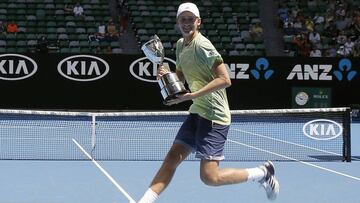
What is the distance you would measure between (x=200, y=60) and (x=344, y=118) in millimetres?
6205

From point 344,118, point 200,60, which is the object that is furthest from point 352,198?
point 344,118

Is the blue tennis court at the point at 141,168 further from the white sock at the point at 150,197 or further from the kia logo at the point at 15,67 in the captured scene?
the kia logo at the point at 15,67

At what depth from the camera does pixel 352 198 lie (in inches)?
284

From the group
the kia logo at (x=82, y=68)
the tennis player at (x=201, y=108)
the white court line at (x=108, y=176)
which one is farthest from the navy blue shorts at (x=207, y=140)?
the kia logo at (x=82, y=68)

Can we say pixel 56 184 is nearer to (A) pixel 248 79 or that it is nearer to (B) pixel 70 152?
(B) pixel 70 152

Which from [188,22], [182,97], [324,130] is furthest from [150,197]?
[324,130]

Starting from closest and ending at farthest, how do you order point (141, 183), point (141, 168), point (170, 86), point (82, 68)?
point (170, 86), point (141, 183), point (141, 168), point (82, 68)

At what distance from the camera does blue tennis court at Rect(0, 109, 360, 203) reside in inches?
282

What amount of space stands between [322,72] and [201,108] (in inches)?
562

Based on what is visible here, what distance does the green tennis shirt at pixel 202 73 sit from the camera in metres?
5.14

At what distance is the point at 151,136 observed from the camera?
545 inches

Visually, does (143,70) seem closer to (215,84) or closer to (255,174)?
(255,174)

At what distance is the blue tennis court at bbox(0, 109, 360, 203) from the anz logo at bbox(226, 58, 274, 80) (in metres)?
3.69

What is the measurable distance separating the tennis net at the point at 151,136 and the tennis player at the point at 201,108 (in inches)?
200
